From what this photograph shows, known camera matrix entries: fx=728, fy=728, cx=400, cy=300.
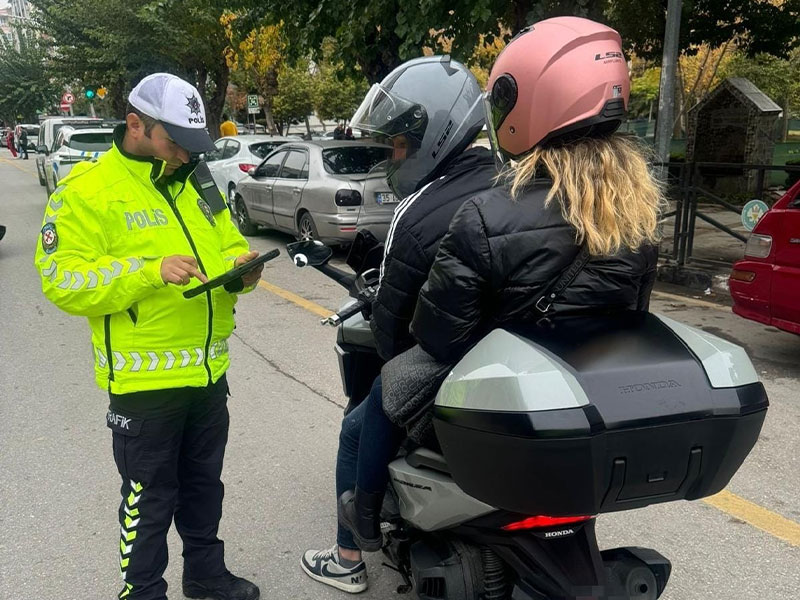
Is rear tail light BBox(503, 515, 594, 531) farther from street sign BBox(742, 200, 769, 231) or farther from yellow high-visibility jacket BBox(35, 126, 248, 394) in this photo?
street sign BBox(742, 200, 769, 231)

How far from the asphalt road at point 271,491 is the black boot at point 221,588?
0.08 metres

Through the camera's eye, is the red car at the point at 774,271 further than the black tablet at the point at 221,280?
Yes

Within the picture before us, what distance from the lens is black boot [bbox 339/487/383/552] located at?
7.82 feet

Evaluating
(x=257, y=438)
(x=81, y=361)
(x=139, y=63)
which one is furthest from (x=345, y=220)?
(x=139, y=63)

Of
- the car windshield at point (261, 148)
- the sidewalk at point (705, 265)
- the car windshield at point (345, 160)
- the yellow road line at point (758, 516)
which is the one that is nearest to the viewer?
the yellow road line at point (758, 516)

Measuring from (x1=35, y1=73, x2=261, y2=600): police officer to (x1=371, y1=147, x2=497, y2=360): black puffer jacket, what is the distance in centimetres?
58

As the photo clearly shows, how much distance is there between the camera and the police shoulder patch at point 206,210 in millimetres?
2535

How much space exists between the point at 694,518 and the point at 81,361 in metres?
4.55

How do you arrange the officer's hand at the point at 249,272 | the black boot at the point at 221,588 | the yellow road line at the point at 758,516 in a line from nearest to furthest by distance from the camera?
the officer's hand at the point at 249,272 < the black boot at the point at 221,588 < the yellow road line at the point at 758,516

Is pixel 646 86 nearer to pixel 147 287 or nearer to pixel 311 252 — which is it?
pixel 311 252

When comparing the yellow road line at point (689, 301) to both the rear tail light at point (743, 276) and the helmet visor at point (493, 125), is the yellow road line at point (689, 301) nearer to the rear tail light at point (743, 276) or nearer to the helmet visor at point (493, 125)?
the rear tail light at point (743, 276)

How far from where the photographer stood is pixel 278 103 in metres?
33.1

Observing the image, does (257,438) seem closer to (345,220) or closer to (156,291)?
(156,291)

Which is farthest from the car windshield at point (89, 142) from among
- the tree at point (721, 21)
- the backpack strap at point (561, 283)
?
the backpack strap at point (561, 283)
